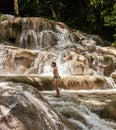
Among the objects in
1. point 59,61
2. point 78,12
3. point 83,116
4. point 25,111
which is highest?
point 78,12

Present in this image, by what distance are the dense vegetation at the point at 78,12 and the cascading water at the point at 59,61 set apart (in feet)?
10.5

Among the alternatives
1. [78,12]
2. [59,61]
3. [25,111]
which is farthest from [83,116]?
[78,12]

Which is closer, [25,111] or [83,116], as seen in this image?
[25,111]

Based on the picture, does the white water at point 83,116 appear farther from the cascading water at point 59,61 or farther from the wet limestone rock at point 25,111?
the wet limestone rock at point 25,111

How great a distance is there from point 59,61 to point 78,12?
1179 centimetres

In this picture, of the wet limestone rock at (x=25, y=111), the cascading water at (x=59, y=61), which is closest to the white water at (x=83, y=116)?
the cascading water at (x=59, y=61)

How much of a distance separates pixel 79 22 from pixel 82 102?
18.1 m

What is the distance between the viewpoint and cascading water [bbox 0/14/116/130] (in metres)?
9.23

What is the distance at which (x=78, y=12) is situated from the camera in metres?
28.9

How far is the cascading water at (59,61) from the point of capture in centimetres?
923

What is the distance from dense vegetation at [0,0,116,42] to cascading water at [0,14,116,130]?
319 cm

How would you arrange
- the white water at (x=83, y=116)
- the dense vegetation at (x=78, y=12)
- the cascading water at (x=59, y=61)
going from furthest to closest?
the dense vegetation at (x=78, y=12) → the cascading water at (x=59, y=61) → the white water at (x=83, y=116)

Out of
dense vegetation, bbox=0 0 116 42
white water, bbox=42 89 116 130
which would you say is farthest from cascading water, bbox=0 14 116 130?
dense vegetation, bbox=0 0 116 42

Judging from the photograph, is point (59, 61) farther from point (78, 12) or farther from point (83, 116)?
point (78, 12)
